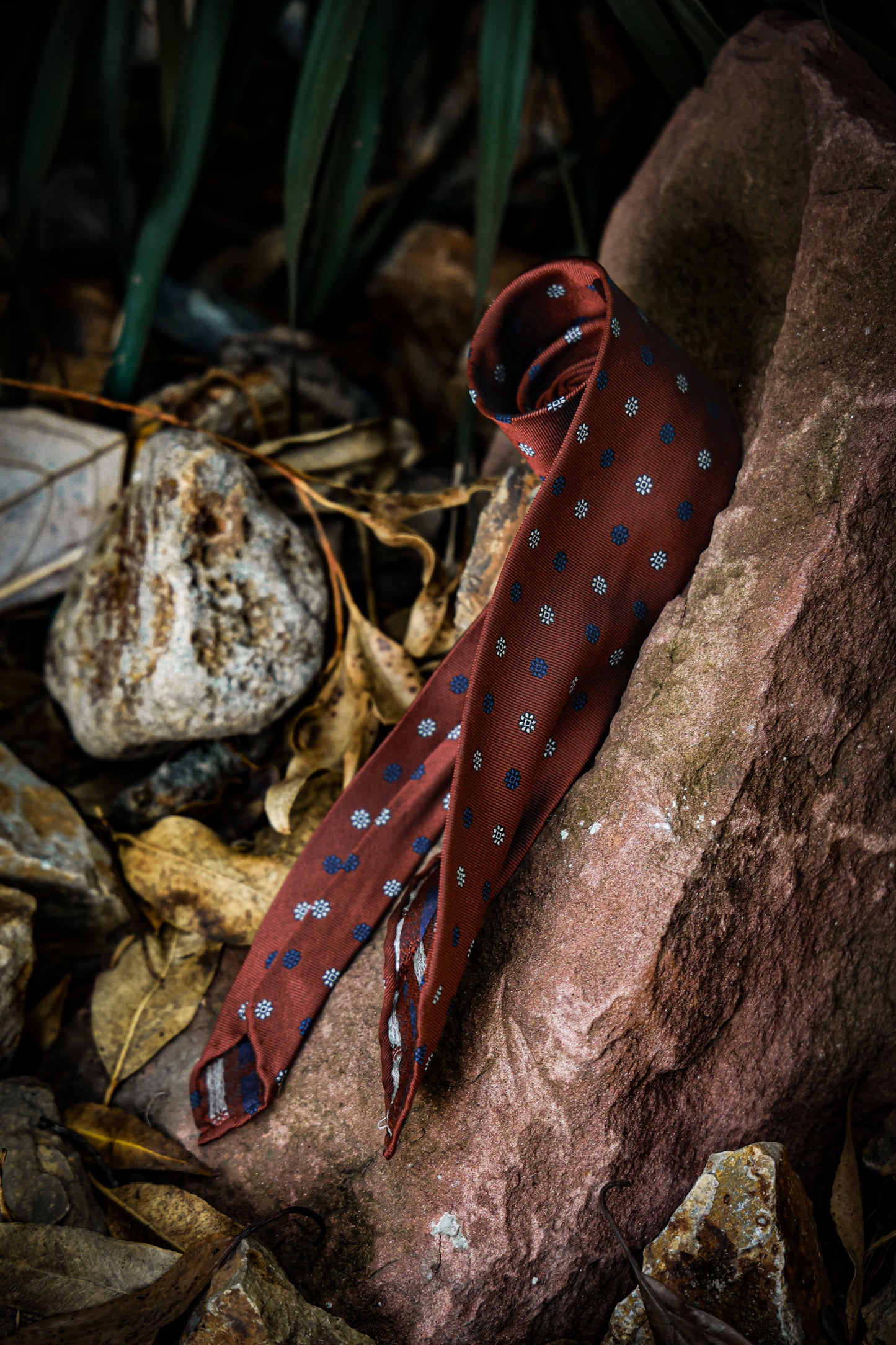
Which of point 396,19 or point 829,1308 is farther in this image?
point 396,19

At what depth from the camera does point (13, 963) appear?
89 cm

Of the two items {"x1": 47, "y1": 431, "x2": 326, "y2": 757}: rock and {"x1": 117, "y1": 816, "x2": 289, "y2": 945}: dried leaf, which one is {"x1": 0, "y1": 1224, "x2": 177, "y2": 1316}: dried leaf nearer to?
{"x1": 117, "y1": 816, "x2": 289, "y2": 945}: dried leaf

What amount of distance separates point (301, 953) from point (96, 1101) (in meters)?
0.27

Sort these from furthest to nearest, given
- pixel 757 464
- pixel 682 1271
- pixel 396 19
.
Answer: pixel 396 19 < pixel 757 464 < pixel 682 1271

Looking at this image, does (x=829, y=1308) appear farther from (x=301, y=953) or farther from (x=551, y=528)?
(x=551, y=528)

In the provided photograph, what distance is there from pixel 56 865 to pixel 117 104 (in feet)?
3.84

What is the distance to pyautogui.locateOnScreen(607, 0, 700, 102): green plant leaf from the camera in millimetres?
1117

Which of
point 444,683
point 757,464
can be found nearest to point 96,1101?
point 444,683

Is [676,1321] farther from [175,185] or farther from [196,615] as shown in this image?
[175,185]

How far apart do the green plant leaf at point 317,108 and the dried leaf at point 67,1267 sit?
1.05 meters

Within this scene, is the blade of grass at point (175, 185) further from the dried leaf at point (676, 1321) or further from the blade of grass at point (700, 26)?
the dried leaf at point (676, 1321)

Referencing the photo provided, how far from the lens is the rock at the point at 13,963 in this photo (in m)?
0.89

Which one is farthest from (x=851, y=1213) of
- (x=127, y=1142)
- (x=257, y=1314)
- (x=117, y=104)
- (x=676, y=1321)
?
(x=117, y=104)

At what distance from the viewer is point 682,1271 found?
29.2 inches
